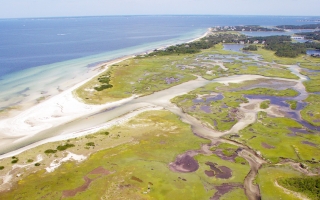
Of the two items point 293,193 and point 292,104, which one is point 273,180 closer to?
point 293,193

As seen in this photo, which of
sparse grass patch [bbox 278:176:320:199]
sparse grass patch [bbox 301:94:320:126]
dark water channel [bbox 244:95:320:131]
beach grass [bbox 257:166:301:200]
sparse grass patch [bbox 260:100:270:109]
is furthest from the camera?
sparse grass patch [bbox 260:100:270:109]

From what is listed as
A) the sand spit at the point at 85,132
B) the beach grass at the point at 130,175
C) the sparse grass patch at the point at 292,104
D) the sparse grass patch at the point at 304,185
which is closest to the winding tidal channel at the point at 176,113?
the sand spit at the point at 85,132

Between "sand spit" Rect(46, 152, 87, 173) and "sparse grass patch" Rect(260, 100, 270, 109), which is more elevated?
"sparse grass patch" Rect(260, 100, 270, 109)

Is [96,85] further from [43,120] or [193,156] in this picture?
[193,156]

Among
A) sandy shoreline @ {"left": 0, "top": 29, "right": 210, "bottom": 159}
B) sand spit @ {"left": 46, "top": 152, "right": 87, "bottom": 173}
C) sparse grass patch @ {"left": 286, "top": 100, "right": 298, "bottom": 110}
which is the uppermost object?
sandy shoreline @ {"left": 0, "top": 29, "right": 210, "bottom": 159}

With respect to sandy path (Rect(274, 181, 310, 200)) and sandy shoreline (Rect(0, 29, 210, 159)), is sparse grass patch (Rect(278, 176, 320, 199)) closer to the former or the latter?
sandy path (Rect(274, 181, 310, 200))

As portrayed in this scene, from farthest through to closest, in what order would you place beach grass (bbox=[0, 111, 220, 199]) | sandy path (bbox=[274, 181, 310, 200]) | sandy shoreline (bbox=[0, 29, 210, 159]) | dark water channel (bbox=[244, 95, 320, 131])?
dark water channel (bbox=[244, 95, 320, 131]) → sandy shoreline (bbox=[0, 29, 210, 159]) → beach grass (bbox=[0, 111, 220, 199]) → sandy path (bbox=[274, 181, 310, 200])

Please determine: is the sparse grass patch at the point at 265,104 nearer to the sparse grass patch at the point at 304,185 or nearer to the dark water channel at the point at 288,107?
the dark water channel at the point at 288,107

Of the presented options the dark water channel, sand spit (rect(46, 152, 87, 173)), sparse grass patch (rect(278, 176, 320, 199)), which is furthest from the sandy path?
sand spit (rect(46, 152, 87, 173))

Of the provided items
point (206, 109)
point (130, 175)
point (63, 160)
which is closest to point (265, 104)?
point (206, 109)
